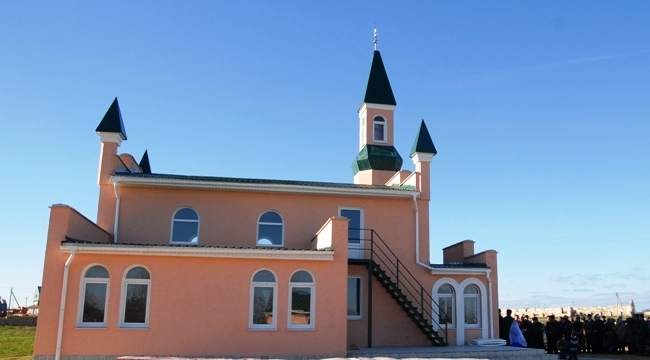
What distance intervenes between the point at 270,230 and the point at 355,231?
317cm

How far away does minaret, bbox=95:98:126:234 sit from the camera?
66.0 ft

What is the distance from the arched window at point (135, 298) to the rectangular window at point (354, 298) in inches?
284

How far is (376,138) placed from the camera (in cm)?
2800

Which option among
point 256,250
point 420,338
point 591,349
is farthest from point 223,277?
point 591,349

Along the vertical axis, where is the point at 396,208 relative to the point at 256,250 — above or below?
above

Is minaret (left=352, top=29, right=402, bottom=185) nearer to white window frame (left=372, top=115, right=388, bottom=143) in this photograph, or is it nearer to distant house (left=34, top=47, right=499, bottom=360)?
white window frame (left=372, top=115, right=388, bottom=143)

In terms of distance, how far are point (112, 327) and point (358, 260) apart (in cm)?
804

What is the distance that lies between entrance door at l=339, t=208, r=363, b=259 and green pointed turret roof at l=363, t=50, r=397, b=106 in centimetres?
792

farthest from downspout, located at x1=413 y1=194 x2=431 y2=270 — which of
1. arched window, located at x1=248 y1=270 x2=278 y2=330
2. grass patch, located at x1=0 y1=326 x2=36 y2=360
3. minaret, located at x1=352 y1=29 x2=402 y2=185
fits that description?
grass patch, located at x1=0 y1=326 x2=36 y2=360

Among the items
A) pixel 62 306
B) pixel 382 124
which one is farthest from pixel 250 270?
pixel 382 124

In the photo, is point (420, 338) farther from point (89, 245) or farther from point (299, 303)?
point (89, 245)

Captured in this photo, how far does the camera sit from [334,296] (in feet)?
58.7

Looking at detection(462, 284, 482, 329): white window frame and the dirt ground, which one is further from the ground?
detection(462, 284, 482, 329): white window frame

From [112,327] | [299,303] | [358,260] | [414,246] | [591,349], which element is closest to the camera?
[112,327]
